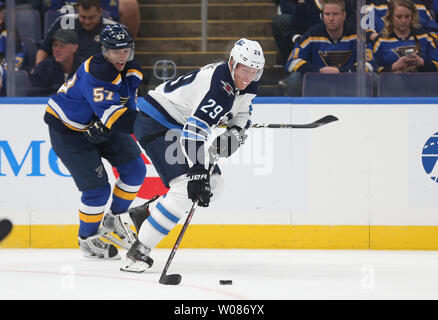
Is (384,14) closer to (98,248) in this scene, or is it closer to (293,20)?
(293,20)

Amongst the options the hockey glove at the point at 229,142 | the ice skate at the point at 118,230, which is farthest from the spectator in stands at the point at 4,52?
the hockey glove at the point at 229,142

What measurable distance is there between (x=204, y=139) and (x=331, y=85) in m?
1.81

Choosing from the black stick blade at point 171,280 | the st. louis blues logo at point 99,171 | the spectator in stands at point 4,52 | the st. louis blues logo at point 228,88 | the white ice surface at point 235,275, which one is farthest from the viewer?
the spectator in stands at point 4,52

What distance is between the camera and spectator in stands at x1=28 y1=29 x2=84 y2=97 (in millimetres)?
5289

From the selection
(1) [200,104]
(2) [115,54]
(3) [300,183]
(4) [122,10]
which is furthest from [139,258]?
(4) [122,10]

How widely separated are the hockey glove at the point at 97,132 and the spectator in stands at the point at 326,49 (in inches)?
57.1

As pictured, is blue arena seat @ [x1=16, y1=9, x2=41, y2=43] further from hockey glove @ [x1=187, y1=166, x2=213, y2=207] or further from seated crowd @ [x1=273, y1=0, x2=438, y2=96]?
hockey glove @ [x1=187, y1=166, x2=213, y2=207]

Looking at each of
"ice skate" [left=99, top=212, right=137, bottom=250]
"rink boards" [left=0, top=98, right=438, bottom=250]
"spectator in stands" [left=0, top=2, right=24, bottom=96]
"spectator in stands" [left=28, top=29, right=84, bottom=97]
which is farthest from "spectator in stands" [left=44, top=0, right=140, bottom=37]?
"ice skate" [left=99, top=212, right=137, bottom=250]

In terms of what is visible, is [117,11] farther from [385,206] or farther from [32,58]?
[385,206]

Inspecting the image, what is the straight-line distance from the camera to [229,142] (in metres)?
4.09

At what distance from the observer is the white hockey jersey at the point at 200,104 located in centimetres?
370

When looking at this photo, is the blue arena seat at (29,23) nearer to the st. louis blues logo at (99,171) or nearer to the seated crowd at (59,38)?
the seated crowd at (59,38)

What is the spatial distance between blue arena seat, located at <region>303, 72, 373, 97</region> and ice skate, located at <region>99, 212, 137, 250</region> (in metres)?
1.51

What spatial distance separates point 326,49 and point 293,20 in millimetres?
299
